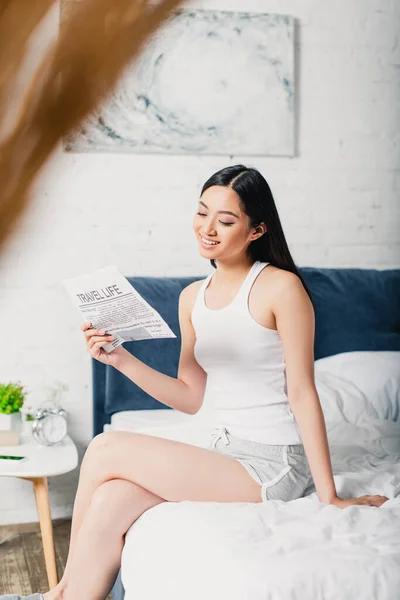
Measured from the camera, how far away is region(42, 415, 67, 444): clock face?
2.41m

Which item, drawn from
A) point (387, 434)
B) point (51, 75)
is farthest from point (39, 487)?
point (51, 75)

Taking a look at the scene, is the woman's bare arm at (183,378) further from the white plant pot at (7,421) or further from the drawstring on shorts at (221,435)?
the white plant pot at (7,421)

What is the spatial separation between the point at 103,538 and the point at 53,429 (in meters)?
0.95

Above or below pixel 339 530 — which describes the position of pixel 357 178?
above

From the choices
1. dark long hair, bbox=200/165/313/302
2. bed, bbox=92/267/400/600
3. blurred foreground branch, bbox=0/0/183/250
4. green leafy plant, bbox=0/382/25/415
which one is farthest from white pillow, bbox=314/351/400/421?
blurred foreground branch, bbox=0/0/183/250

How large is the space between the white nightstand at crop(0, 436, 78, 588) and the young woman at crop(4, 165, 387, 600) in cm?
53

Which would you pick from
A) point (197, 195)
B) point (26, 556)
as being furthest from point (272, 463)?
point (197, 195)

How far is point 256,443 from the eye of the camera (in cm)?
162

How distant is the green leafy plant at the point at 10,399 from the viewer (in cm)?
239

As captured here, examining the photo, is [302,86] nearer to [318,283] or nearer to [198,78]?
[198,78]

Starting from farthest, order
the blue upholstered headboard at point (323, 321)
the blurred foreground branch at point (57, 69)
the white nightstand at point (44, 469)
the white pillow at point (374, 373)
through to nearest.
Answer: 1. the blue upholstered headboard at point (323, 321)
2. the white pillow at point (374, 373)
3. the white nightstand at point (44, 469)
4. the blurred foreground branch at point (57, 69)

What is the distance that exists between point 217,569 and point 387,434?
104 centimetres

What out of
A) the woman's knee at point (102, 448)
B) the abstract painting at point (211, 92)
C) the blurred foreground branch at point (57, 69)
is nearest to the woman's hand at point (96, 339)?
the woman's knee at point (102, 448)

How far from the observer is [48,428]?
242 centimetres
